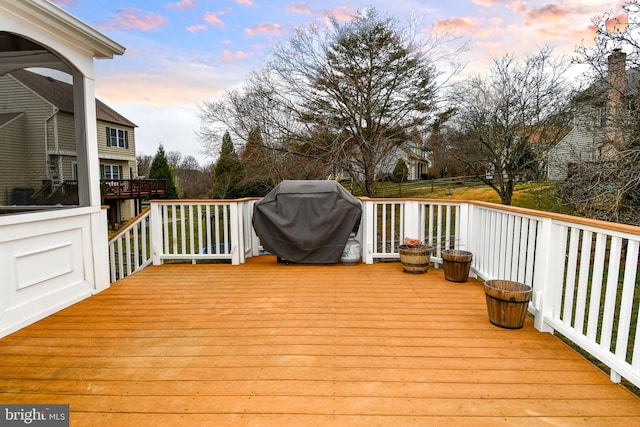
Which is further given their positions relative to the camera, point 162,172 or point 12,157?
point 162,172

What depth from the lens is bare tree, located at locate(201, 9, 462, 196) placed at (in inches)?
414

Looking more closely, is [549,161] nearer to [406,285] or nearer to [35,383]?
[406,285]

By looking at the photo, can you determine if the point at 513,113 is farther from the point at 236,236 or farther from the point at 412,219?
the point at 236,236

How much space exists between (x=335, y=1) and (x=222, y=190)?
329 inches

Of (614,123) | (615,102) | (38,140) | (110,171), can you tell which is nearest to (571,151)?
(614,123)

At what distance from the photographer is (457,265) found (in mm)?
4008

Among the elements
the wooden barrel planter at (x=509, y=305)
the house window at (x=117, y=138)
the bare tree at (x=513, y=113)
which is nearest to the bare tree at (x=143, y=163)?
the house window at (x=117, y=138)

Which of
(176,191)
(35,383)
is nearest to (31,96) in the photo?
(35,383)

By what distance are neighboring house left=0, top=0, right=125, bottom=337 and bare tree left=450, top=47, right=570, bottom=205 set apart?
9621 millimetres

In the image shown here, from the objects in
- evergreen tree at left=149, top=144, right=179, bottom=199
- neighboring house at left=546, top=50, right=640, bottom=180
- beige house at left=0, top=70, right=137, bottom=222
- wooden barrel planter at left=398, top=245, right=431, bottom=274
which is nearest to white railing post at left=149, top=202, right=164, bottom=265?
beige house at left=0, top=70, right=137, bottom=222

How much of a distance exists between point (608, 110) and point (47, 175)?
8.79 meters

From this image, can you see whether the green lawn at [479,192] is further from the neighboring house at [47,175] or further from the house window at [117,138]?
the house window at [117,138]

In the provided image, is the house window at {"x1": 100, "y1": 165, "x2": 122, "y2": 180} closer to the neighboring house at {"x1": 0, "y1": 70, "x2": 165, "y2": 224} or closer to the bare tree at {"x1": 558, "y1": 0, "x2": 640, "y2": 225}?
the neighboring house at {"x1": 0, "y1": 70, "x2": 165, "y2": 224}

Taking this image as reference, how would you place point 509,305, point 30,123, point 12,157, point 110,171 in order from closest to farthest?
1. point 509,305
2. point 12,157
3. point 30,123
4. point 110,171
